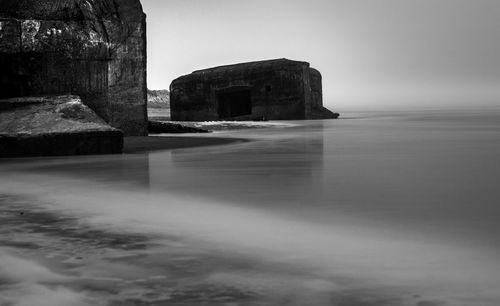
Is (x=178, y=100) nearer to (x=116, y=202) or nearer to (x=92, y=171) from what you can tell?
(x=92, y=171)

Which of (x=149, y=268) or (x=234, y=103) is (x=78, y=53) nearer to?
(x=149, y=268)

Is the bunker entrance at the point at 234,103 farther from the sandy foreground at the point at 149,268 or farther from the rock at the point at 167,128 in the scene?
the sandy foreground at the point at 149,268

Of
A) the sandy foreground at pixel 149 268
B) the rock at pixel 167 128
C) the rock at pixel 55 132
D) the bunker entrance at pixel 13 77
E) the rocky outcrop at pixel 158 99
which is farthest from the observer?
the rocky outcrop at pixel 158 99

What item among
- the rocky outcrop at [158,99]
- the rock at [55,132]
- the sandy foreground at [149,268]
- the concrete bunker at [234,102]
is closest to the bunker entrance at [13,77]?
the rock at [55,132]

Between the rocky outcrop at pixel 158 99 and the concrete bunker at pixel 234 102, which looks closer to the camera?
the concrete bunker at pixel 234 102

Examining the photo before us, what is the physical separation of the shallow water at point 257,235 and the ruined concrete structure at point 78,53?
3150 mm

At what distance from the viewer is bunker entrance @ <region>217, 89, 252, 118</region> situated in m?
20.1

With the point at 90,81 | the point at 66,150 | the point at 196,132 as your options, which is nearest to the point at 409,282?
the point at 66,150

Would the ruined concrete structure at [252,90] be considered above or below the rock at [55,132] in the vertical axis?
above

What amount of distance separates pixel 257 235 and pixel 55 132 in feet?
13.7

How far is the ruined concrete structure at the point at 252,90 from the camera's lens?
63.5ft

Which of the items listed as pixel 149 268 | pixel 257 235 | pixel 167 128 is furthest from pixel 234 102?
pixel 149 268

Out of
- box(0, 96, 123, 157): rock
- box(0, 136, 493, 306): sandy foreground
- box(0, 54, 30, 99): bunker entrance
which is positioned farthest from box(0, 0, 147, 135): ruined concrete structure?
box(0, 136, 493, 306): sandy foreground

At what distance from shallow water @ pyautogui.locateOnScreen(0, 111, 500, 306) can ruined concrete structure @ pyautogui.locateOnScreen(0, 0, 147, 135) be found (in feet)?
10.3
